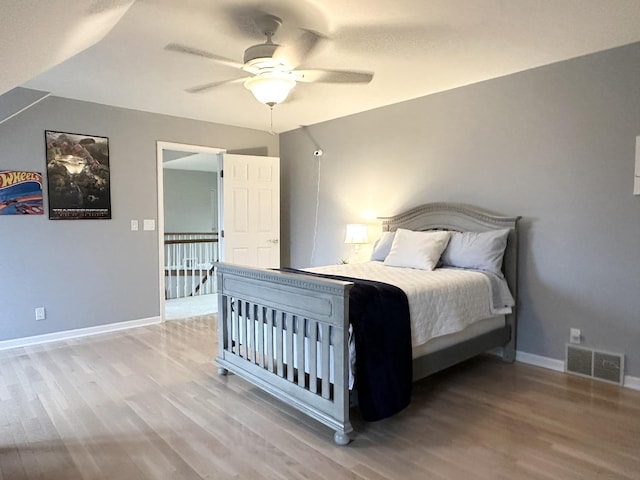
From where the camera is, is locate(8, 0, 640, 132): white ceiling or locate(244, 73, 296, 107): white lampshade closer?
locate(8, 0, 640, 132): white ceiling

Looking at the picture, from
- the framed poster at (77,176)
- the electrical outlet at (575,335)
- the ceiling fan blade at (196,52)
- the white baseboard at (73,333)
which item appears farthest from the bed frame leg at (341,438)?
the framed poster at (77,176)

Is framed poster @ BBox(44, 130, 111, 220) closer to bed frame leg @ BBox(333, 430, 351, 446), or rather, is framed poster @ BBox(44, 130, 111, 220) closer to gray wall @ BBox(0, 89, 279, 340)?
gray wall @ BBox(0, 89, 279, 340)

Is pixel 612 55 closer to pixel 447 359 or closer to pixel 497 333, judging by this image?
pixel 497 333

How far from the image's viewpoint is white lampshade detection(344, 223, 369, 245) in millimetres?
4625

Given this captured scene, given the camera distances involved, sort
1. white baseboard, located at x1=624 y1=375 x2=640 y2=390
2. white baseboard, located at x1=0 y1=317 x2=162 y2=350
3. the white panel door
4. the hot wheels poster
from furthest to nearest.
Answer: the white panel door → white baseboard, located at x1=0 y1=317 x2=162 y2=350 → the hot wheels poster → white baseboard, located at x1=624 y1=375 x2=640 y2=390

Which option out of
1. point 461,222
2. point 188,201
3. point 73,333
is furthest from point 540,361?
point 188,201

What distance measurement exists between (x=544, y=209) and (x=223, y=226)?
3.60 metres

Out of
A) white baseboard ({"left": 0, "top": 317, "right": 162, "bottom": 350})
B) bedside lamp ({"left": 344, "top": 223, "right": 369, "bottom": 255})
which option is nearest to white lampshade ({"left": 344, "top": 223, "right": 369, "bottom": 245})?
bedside lamp ({"left": 344, "top": 223, "right": 369, "bottom": 255})

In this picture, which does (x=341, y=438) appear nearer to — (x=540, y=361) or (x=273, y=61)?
(x=540, y=361)

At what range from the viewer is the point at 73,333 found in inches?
169

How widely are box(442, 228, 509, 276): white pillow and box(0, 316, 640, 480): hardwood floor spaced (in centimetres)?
87

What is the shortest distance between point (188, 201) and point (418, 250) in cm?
709

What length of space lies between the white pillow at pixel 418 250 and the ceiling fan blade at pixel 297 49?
183 cm

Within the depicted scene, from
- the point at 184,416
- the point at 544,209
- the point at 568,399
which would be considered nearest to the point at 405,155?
the point at 544,209
